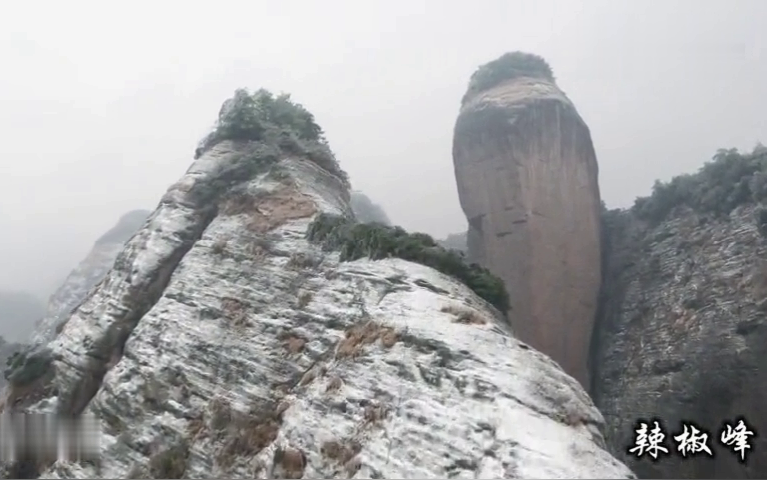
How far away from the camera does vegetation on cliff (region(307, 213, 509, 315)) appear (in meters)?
13.8

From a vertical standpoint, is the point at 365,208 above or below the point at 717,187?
above

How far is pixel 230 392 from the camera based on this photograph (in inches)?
480

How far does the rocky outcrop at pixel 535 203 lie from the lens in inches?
1058

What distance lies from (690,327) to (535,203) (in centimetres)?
967

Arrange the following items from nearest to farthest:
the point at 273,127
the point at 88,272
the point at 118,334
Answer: the point at 118,334 < the point at 273,127 < the point at 88,272

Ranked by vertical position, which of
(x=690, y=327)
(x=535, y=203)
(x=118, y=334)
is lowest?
(x=118, y=334)

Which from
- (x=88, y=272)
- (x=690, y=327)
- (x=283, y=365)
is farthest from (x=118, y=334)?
(x=88, y=272)

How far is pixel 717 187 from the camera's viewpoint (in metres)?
24.2

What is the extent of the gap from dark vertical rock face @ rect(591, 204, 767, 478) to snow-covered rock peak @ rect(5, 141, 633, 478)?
27.9 feet

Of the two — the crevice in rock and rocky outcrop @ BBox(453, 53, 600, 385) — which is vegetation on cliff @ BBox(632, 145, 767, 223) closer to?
rocky outcrop @ BBox(453, 53, 600, 385)

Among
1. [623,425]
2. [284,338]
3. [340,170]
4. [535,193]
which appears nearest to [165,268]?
[284,338]
